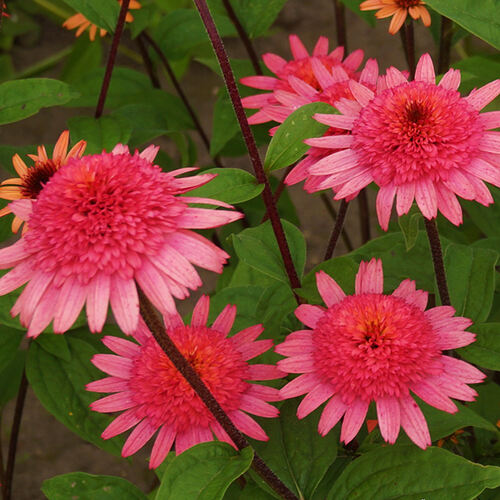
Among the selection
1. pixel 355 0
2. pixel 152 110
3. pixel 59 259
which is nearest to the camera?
pixel 59 259

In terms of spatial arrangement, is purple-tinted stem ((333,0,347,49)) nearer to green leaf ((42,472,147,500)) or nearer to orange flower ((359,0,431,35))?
orange flower ((359,0,431,35))

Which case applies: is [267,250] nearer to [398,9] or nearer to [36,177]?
[36,177]

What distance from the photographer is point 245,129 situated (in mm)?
793

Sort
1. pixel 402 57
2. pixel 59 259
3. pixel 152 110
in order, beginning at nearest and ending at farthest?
pixel 59 259 < pixel 152 110 < pixel 402 57

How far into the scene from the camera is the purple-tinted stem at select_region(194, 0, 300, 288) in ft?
2.42

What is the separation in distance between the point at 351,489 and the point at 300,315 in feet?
0.63

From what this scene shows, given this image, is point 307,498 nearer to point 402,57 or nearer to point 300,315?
point 300,315

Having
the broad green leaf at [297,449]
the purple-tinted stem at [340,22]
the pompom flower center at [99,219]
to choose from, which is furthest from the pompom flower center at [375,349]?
the purple-tinted stem at [340,22]

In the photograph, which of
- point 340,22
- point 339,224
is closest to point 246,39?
point 340,22

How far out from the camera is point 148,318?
2.04ft

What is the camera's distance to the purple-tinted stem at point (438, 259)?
81 centimetres

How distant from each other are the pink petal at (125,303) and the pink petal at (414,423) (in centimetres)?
31

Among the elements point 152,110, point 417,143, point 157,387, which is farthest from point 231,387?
point 152,110

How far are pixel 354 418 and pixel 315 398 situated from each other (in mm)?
45
